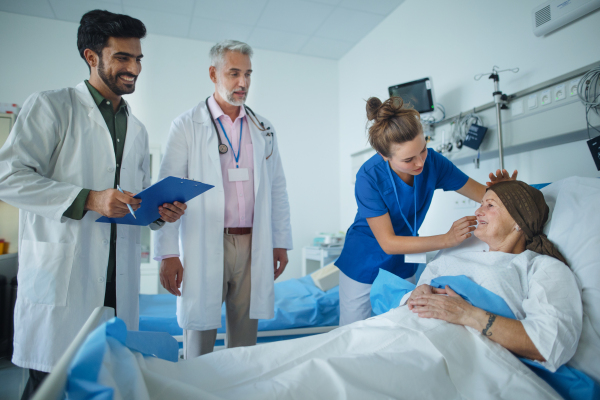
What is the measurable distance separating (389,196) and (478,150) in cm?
127

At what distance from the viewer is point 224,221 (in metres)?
1.66

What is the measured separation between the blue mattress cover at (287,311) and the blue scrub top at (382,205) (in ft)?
2.53

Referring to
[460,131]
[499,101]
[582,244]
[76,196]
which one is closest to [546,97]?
[499,101]

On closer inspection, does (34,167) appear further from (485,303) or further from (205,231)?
(485,303)

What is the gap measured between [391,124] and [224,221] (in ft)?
2.68

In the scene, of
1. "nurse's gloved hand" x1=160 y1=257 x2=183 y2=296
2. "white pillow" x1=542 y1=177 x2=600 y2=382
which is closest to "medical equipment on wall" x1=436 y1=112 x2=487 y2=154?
"white pillow" x1=542 y1=177 x2=600 y2=382

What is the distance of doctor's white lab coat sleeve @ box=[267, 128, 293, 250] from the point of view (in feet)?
6.06

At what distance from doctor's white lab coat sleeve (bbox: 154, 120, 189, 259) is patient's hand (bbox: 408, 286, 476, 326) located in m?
0.96

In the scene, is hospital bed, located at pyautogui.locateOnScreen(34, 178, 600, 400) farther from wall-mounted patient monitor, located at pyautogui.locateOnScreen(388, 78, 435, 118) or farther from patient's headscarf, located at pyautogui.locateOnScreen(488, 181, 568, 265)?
wall-mounted patient monitor, located at pyautogui.locateOnScreen(388, 78, 435, 118)

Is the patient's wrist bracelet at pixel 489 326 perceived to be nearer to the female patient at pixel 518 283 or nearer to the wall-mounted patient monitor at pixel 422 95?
the female patient at pixel 518 283

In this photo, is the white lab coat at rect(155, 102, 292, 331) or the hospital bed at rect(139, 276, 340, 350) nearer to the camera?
the white lab coat at rect(155, 102, 292, 331)

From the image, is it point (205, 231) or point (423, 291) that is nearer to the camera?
point (423, 291)

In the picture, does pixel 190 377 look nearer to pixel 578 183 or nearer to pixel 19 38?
pixel 578 183

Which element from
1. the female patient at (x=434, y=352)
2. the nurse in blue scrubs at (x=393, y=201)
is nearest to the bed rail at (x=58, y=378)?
the female patient at (x=434, y=352)
